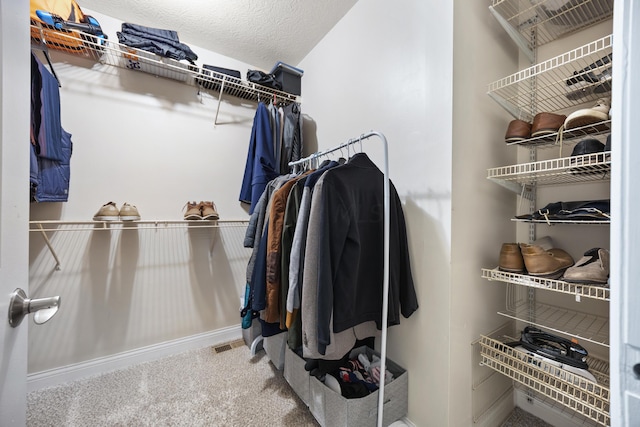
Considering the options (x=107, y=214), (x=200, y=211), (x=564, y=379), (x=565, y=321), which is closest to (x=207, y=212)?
(x=200, y=211)

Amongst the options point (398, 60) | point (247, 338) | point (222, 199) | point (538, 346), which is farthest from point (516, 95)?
point (247, 338)

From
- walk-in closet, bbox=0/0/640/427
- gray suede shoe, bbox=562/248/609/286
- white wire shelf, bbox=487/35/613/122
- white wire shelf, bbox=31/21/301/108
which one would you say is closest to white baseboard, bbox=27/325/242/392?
walk-in closet, bbox=0/0/640/427

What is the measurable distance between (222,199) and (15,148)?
63.4 inches

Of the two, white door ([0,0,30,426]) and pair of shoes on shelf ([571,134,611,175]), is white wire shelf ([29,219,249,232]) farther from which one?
pair of shoes on shelf ([571,134,611,175])

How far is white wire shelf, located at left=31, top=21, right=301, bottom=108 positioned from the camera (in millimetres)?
1444

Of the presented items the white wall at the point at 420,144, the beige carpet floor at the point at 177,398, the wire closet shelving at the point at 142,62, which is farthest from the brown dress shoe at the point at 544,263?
the wire closet shelving at the point at 142,62

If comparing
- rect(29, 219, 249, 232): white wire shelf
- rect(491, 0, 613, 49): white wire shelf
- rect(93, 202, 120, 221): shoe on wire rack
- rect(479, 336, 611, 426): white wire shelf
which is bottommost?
rect(479, 336, 611, 426): white wire shelf

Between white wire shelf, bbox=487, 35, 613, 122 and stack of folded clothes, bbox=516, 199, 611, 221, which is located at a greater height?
white wire shelf, bbox=487, 35, 613, 122

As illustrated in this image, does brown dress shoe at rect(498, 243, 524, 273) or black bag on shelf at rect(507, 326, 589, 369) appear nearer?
black bag on shelf at rect(507, 326, 589, 369)

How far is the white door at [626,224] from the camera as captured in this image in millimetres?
383

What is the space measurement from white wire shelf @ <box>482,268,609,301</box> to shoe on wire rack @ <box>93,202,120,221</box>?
213 cm

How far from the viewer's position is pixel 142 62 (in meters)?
1.69

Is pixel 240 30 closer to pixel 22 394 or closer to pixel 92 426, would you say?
pixel 22 394

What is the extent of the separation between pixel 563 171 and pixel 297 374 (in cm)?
160
